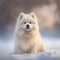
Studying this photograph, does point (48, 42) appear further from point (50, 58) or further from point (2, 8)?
point (2, 8)

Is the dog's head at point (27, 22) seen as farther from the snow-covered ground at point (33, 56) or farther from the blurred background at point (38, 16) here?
the snow-covered ground at point (33, 56)

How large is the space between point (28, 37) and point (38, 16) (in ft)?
0.69

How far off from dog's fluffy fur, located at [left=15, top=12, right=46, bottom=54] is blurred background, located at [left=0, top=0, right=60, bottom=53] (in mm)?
49

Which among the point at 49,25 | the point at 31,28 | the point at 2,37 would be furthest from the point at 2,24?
the point at 49,25

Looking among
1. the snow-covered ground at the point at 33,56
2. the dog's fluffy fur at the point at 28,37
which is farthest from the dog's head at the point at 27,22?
the snow-covered ground at the point at 33,56

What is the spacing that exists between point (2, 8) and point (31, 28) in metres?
0.33

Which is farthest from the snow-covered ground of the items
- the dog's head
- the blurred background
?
the dog's head

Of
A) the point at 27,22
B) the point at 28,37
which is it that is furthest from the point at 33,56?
the point at 27,22

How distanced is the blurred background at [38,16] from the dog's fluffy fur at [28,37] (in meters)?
0.05

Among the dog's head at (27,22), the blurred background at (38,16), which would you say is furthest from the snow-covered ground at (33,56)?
the dog's head at (27,22)

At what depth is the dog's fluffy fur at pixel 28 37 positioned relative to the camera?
7.39 feet

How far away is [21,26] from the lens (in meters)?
2.26

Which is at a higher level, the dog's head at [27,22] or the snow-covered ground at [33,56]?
the dog's head at [27,22]

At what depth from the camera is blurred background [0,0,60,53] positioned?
90.7 inches
